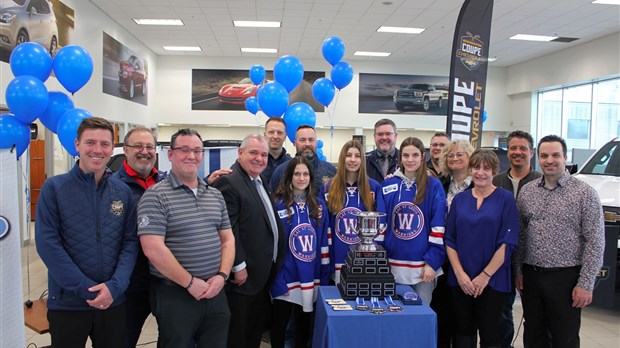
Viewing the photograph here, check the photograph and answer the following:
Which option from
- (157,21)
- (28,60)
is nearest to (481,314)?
(28,60)

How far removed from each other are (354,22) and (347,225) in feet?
28.9

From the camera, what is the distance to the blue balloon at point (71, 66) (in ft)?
15.5

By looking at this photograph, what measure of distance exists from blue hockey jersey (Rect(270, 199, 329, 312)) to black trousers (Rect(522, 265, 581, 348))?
142cm

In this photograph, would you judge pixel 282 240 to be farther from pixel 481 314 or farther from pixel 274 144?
pixel 481 314

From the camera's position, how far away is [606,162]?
546cm

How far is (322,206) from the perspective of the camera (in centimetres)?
282

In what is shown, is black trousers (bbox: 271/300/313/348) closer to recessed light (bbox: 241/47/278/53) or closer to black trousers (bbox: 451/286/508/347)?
black trousers (bbox: 451/286/508/347)

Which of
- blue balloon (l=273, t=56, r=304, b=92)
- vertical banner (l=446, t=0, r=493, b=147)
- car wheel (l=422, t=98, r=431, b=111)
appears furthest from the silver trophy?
car wheel (l=422, t=98, r=431, b=111)

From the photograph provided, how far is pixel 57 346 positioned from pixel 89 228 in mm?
614

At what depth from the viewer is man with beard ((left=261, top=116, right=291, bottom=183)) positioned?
3689 millimetres

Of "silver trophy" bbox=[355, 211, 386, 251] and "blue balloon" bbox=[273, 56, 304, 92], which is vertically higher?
"blue balloon" bbox=[273, 56, 304, 92]

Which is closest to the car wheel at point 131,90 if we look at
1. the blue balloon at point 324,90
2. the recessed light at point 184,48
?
the recessed light at point 184,48

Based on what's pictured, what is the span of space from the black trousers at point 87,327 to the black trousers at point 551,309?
2.50m

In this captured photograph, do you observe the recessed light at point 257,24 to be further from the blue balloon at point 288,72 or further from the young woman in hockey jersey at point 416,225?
the young woman in hockey jersey at point 416,225
